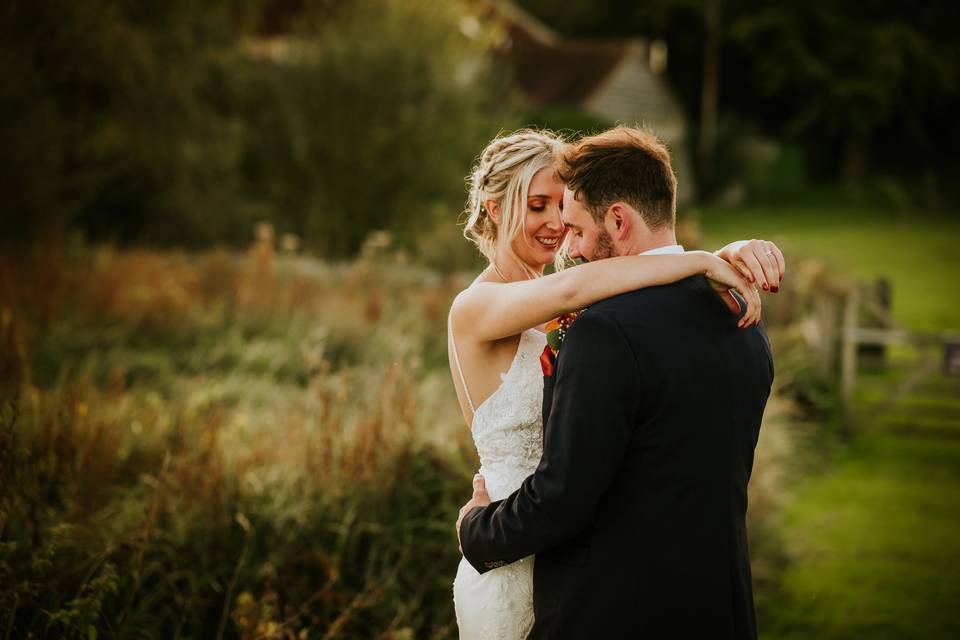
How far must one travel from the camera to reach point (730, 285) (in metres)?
2.59

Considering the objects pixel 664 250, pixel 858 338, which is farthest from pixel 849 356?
pixel 664 250

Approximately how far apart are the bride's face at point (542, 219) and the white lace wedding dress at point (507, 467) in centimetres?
32

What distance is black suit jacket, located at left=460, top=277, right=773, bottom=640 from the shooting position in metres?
2.42

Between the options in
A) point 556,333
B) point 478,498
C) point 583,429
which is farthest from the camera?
point 478,498

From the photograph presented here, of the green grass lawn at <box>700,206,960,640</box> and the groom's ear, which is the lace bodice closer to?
the groom's ear

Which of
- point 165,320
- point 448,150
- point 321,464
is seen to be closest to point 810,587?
point 321,464

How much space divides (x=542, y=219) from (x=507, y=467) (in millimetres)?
894

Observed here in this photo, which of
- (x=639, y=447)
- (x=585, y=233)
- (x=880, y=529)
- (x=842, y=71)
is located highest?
(x=842, y=71)

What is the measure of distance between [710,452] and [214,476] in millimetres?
3110

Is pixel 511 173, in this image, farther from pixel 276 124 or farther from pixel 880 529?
pixel 276 124

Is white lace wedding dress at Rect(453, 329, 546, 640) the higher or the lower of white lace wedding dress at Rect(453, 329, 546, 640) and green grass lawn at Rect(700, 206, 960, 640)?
the higher

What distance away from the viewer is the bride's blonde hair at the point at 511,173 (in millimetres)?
3205

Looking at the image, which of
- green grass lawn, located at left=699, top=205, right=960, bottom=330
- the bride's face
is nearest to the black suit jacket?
the bride's face

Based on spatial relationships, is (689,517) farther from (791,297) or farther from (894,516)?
(791,297)
